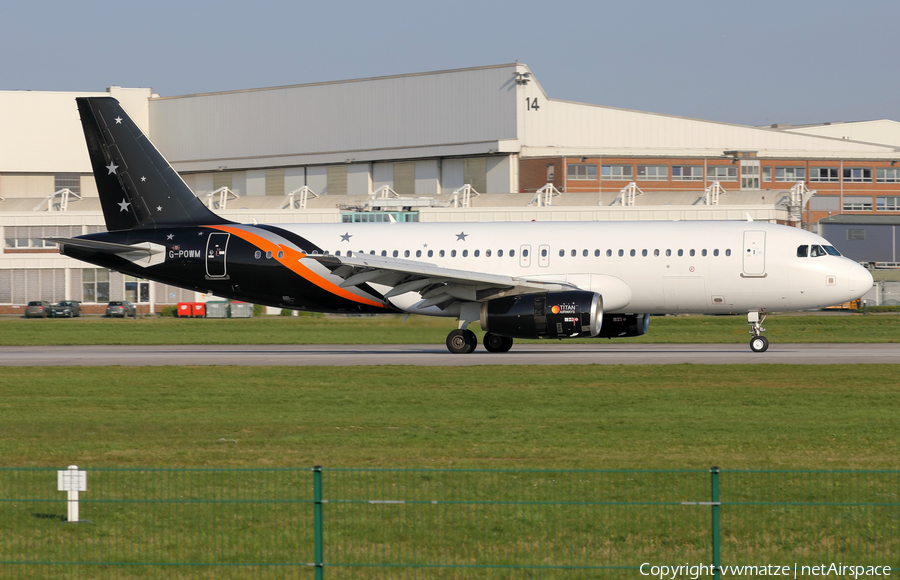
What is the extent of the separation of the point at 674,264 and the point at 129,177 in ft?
62.2

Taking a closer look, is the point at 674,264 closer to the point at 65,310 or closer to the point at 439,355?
the point at 439,355

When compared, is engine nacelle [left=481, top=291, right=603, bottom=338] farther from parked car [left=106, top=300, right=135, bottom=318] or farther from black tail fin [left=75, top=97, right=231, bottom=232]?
parked car [left=106, top=300, right=135, bottom=318]

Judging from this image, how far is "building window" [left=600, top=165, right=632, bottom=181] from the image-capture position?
11431 cm

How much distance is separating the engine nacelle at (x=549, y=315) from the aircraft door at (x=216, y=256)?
31.9 feet

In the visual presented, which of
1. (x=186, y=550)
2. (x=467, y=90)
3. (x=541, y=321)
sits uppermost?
(x=467, y=90)

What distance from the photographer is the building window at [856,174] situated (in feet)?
411

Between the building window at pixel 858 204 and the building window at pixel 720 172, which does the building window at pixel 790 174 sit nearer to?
the building window at pixel 720 172

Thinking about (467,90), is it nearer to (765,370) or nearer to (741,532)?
(765,370)

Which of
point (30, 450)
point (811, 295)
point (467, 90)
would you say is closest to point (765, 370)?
point (811, 295)

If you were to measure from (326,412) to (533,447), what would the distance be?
19.8 ft

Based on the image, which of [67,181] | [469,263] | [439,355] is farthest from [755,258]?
[67,181]

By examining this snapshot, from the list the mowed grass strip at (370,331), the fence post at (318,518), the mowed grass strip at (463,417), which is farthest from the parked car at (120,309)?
the fence post at (318,518)

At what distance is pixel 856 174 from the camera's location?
125500 mm

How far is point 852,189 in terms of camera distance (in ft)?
411
